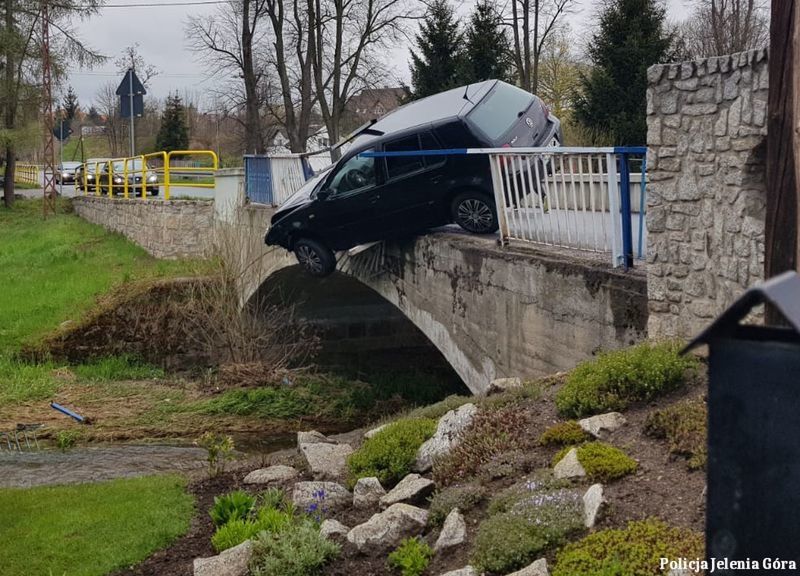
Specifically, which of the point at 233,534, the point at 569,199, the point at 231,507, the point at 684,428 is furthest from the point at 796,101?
the point at 231,507

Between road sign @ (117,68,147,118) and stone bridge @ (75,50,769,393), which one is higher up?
road sign @ (117,68,147,118)

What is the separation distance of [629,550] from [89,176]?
3175cm

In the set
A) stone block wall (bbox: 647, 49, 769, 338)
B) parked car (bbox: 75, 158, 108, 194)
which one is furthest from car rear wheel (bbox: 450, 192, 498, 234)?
parked car (bbox: 75, 158, 108, 194)

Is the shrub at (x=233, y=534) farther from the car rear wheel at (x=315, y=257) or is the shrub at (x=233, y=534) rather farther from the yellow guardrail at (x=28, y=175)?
the yellow guardrail at (x=28, y=175)

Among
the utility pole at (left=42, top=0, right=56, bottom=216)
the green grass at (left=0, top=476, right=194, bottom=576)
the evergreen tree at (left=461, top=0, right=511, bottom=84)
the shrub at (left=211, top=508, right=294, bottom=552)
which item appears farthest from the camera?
the utility pole at (left=42, top=0, right=56, bottom=216)

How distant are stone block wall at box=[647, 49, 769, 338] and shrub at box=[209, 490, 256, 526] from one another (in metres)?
3.11

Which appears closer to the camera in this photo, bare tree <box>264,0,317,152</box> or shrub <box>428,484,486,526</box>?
shrub <box>428,484,486,526</box>

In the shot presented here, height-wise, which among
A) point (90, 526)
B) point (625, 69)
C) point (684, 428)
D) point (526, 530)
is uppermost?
point (625, 69)

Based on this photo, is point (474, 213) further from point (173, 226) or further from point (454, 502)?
point (173, 226)

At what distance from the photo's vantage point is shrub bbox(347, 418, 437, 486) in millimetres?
6523

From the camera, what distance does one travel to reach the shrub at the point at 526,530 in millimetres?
4363

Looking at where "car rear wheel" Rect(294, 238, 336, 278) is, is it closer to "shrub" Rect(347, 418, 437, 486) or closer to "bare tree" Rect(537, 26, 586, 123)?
"shrub" Rect(347, 418, 437, 486)

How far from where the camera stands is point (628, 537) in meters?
4.14

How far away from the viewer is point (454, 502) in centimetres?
525
